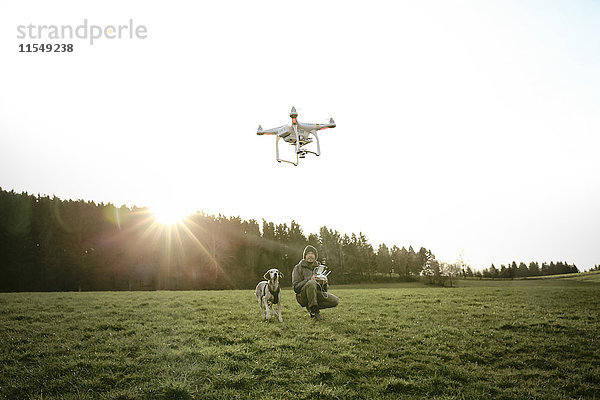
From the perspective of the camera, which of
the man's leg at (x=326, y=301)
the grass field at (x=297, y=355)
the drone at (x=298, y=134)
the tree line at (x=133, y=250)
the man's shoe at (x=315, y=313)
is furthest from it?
the tree line at (x=133, y=250)

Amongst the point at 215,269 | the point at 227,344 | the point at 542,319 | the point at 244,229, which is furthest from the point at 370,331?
the point at 244,229

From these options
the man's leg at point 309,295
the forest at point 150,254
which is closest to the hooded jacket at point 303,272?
the man's leg at point 309,295

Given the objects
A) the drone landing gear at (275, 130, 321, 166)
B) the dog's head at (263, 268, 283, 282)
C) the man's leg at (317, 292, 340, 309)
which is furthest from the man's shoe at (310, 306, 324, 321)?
the drone landing gear at (275, 130, 321, 166)

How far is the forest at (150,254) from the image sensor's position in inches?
1694

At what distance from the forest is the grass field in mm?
24943

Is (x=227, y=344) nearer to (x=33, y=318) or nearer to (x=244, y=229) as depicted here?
(x=33, y=318)

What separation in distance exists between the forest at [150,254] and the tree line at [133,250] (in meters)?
0.12

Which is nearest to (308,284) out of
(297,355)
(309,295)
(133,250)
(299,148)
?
(309,295)

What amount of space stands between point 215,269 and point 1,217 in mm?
27149

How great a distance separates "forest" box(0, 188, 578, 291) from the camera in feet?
141

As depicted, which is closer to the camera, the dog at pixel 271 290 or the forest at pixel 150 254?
the dog at pixel 271 290

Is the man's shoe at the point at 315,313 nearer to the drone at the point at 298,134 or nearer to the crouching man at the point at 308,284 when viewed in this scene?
the crouching man at the point at 308,284

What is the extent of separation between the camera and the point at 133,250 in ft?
165

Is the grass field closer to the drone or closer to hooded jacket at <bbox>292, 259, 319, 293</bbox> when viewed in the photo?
hooded jacket at <bbox>292, 259, 319, 293</bbox>
